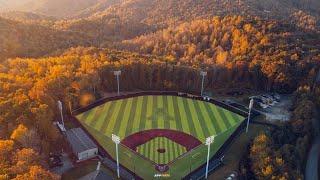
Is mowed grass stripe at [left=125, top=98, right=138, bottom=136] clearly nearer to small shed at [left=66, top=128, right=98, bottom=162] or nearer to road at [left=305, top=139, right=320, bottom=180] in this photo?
small shed at [left=66, top=128, right=98, bottom=162]

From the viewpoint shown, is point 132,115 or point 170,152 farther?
point 132,115

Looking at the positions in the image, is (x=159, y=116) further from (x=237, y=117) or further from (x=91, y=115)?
(x=237, y=117)

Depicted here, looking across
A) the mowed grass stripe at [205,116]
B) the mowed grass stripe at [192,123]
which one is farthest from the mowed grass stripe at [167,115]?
the mowed grass stripe at [205,116]

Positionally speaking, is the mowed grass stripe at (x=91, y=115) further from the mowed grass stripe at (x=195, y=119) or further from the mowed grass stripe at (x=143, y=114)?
the mowed grass stripe at (x=195, y=119)

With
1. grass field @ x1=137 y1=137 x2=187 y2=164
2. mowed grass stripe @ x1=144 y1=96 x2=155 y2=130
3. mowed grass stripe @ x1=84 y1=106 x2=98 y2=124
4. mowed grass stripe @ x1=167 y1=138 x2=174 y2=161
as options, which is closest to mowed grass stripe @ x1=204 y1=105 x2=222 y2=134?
grass field @ x1=137 y1=137 x2=187 y2=164

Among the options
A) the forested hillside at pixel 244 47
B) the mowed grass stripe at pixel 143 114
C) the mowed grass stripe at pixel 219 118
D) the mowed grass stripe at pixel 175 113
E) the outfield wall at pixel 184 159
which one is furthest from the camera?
the forested hillside at pixel 244 47

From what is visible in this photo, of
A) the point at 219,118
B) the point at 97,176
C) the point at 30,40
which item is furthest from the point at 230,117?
the point at 30,40
